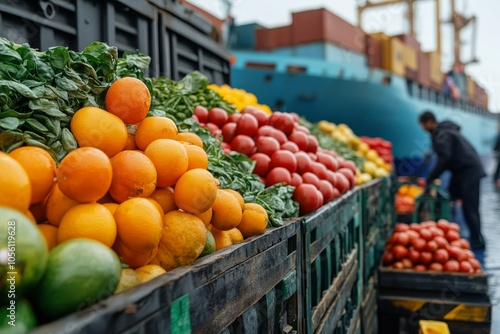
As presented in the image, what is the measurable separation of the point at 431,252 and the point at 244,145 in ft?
8.93

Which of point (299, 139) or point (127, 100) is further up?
point (127, 100)

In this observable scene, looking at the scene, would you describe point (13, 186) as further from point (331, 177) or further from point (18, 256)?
point (331, 177)

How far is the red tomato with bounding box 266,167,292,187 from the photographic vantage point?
2.91 meters

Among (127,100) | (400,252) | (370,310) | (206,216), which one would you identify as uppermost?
(127,100)

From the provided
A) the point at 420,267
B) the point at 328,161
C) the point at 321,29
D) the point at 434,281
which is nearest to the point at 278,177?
the point at 328,161

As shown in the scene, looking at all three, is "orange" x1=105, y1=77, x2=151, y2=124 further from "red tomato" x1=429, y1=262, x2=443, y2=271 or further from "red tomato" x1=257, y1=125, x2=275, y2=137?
"red tomato" x1=429, y1=262, x2=443, y2=271

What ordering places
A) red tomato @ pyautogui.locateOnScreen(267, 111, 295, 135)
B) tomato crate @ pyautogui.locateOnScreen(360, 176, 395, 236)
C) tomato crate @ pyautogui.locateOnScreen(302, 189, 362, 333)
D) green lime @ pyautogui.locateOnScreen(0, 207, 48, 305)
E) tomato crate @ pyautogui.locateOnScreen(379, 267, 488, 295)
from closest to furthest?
green lime @ pyautogui.locateOnScreen(0, 207, 48, 305) < tomato crate @ pyautogui.locateOnScreen(302, 189, 362, 333) < red tomato @ pyautogui.locateOnScreen(267, 111, 295, 135) < tomato crate @ pyautogui.locateOnScreen(379, 267, 488, 295) < tomato crate @ pyautogui.locateOnScreen(360, 176, 395, 236)

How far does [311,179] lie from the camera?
3129mm

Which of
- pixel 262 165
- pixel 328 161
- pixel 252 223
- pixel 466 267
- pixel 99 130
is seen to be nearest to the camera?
pixel 99 130

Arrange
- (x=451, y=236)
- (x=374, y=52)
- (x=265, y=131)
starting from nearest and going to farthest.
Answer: (x=265, y=131), (x=451, y=236), (x=374, y=52)

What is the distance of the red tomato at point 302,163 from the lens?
3283 mm

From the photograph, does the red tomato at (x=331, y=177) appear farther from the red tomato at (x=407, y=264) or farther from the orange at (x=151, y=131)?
the orange at (x=151, y=131)

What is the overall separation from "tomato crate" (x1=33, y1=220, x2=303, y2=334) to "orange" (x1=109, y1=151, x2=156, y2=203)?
289mm

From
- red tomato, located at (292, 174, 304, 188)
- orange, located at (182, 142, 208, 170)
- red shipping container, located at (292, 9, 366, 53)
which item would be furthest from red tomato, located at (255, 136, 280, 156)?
red shipping container, located at (292, 9, 366, 53)
